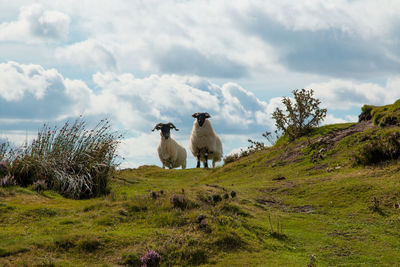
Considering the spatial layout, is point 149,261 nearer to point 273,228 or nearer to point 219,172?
point 273,228

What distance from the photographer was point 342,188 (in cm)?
1260

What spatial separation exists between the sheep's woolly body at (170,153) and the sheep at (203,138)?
1554mm

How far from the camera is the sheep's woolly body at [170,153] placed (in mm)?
28656

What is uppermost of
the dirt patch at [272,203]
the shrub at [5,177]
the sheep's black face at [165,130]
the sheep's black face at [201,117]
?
the sheep's black face at [201,117]

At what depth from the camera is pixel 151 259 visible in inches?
283

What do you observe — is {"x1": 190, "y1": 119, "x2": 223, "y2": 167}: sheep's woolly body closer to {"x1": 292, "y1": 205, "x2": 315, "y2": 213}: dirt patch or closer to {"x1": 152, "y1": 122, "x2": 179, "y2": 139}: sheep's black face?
{"x1": 152, "y1": 122, "x2": 179, "y2": 139}: sheep's black face

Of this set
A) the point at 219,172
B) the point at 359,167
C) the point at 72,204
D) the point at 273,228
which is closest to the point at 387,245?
the point at 273,228

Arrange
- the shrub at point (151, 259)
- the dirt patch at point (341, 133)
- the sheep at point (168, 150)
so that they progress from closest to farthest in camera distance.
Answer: the shrub at point (151, 259) < the dirt patch at point (341, 133) < the sheep at point (168, 150)

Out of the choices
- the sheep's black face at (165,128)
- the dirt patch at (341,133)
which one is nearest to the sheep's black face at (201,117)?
the sheep's black face at (165,128)

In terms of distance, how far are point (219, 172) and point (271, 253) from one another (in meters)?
12.9

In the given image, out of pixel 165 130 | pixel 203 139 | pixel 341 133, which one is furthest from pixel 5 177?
pixel 165 130

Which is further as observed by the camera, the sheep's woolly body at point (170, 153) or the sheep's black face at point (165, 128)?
the sheep's woolly body at point (170, 153)

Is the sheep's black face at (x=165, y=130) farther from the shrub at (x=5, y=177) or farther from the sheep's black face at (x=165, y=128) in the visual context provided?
the shrub at (x=5, y=177)

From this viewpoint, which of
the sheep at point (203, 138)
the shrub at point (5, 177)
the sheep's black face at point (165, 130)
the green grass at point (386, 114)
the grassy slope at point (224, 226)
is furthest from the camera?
the sheep's black face at point (165, 130)
